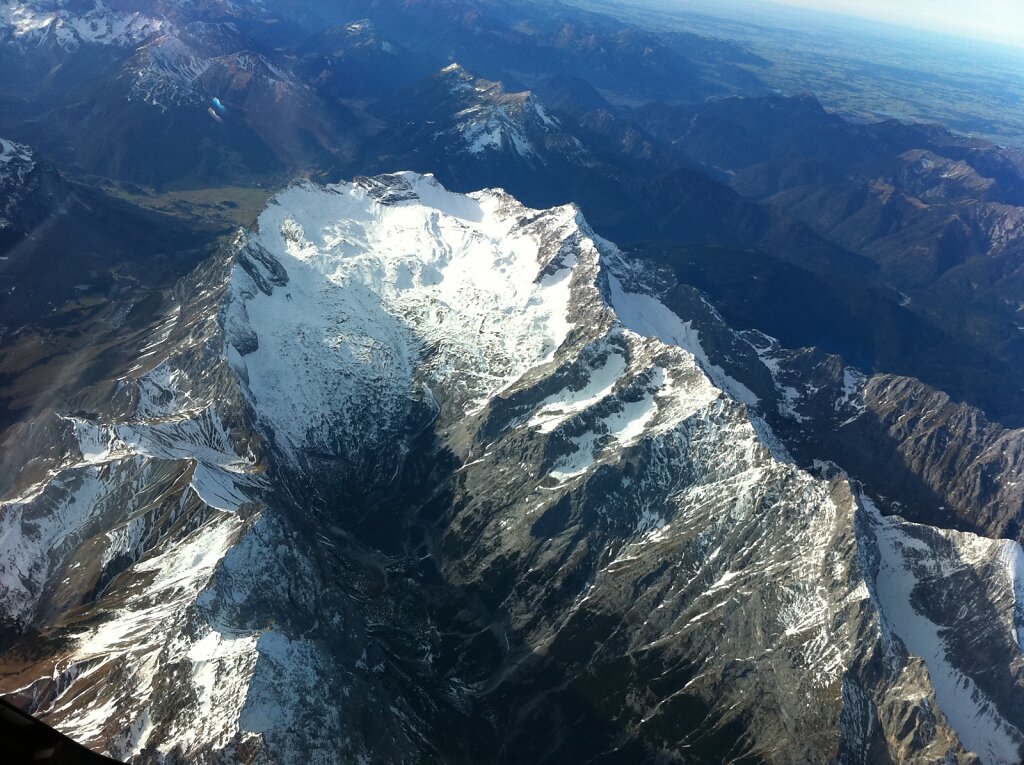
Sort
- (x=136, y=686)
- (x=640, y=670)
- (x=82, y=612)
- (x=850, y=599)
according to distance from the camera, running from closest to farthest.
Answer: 1. (x=136, y=686)
2. (x=82, y=612)
3. (x=850, y=599)
4. (x=640, y=670)

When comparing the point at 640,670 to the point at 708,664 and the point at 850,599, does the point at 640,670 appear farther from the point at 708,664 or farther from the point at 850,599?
the point at 850,599

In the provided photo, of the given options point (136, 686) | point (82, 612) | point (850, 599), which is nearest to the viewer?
point (136, 686)

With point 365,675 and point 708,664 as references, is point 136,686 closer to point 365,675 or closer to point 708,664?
point 365,675

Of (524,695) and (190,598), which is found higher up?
(190,598)

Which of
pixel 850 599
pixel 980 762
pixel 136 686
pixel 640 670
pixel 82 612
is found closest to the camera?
pixel 136 686

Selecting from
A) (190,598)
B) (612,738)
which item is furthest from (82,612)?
(612,738)

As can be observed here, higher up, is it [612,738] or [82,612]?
[82,612]

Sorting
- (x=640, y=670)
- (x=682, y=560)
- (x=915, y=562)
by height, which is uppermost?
(x=915, y=562)

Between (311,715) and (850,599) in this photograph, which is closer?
(311,715)

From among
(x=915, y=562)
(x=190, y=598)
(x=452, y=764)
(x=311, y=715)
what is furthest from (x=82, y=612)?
(x=915, y=562)
